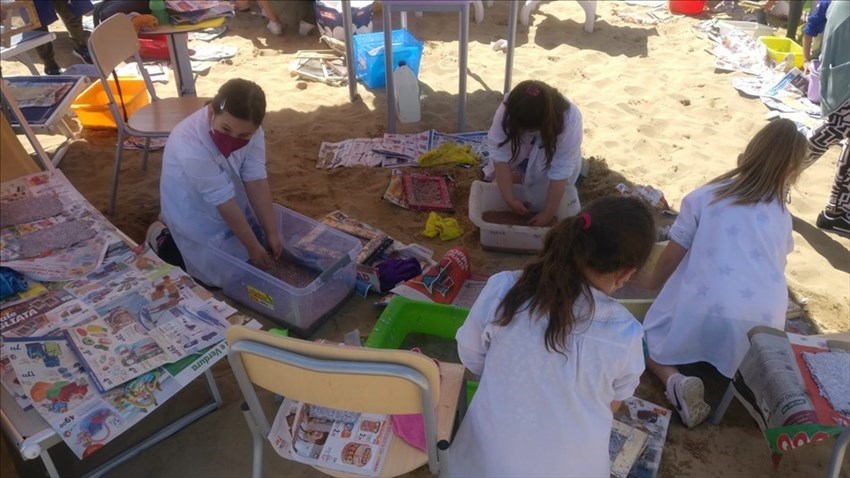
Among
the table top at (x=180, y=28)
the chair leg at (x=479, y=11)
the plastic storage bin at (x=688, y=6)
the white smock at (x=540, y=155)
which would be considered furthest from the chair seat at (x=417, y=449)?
the plastic storage bin at (x=688, y=6)

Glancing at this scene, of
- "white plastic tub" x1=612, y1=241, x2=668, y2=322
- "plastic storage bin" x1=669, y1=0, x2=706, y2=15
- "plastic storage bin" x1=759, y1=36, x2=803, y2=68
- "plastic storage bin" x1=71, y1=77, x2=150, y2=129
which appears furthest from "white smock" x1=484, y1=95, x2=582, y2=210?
"plastic storage bin" x1=669, y1=0, x2=706, y2=15

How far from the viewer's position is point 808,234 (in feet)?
11.8

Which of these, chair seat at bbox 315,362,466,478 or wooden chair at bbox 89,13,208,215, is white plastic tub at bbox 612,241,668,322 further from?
wooden chair at bbox 89,13,208,215

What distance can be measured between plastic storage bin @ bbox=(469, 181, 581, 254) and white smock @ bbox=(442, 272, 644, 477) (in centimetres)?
161

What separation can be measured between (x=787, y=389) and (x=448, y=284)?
149 cm

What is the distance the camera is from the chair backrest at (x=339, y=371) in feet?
4.67

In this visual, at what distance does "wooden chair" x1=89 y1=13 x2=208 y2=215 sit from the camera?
336 centimetres

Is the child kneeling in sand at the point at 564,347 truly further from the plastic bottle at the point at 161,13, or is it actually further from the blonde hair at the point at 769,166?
the plastic bottle at the point at 161,13

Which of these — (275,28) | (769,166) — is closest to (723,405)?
(769,166)

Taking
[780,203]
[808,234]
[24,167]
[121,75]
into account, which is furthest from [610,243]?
[121,75]

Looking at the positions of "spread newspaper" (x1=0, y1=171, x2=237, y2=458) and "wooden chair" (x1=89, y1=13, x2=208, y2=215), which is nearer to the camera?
"spread newspaper" (x1=0, y1=171, x2=237, y2=458)

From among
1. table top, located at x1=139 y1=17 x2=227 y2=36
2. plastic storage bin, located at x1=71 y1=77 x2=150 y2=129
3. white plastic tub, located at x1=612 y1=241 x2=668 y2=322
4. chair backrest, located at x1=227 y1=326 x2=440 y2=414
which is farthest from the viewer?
plastic storage bin, located at x1=71 y1=77 x2=150 y2=129

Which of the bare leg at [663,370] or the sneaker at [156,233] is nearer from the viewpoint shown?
the bare leg at [663,370]

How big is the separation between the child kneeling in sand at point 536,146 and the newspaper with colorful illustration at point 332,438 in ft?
5.56
